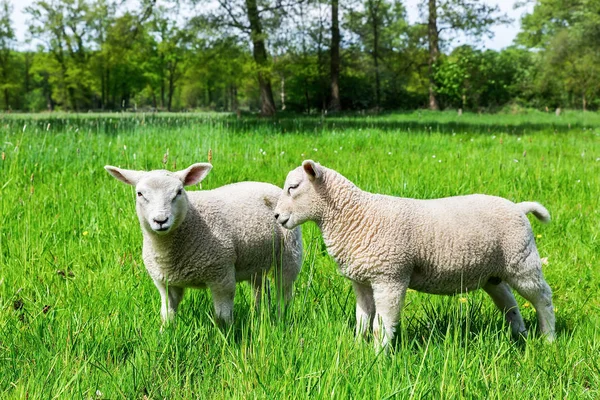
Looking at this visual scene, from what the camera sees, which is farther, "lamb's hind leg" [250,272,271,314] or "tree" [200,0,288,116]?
"tree" [200,0,288,116]

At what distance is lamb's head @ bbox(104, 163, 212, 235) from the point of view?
90.7 inches

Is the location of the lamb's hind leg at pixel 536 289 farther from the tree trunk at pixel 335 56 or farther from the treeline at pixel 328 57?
the tree trunk at pixel 335 56

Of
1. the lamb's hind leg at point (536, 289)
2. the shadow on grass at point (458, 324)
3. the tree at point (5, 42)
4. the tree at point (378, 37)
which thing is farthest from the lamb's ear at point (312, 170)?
the tree at point (5, 42)

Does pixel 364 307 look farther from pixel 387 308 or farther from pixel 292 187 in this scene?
pixel 292 187

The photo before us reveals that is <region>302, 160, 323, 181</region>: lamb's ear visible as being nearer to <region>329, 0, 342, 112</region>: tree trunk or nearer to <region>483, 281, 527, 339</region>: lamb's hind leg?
<region>483, 281, 527, 339</region>: lamb's hind leg

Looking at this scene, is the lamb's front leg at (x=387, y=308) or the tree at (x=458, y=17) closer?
the lamb's front leg at (x=387, y=308)

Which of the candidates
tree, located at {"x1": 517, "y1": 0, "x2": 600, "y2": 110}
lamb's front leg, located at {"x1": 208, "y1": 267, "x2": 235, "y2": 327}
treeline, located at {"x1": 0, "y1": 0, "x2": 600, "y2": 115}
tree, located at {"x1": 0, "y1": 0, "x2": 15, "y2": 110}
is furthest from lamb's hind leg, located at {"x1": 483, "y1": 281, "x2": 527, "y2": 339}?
tree, located at {"x1": 0, "y1": 0, "x2": 15, "y2": 110}

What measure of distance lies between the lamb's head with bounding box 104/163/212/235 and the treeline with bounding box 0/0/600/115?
1186cm

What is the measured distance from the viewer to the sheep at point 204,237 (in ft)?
7.92

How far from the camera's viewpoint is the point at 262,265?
294 cm

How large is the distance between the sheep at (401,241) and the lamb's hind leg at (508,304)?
21 centimetres

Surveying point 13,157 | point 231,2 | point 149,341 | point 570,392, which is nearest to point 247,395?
point 149,341

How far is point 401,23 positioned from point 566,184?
48.2m

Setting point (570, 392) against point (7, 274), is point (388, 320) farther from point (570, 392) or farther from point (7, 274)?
point (7, 274)
